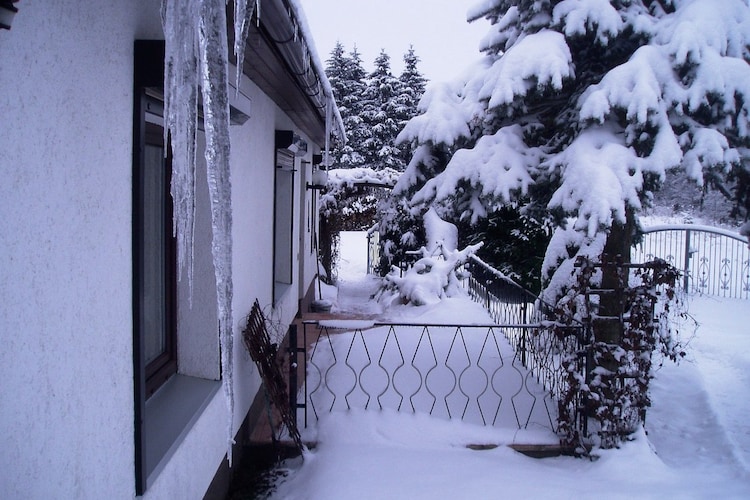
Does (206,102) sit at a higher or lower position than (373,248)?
higher

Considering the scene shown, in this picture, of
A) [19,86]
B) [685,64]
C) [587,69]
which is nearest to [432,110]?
[587,69]

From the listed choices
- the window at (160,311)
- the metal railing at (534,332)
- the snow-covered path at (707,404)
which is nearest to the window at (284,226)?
the metal railing at (534,332)

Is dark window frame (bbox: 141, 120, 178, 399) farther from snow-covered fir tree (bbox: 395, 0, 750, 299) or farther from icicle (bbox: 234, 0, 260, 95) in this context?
snow-covered fir tree (bbox: 395, 0, 750, 299)

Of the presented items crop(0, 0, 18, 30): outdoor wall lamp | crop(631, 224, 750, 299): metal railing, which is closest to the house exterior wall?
crop(0, 0, 18, 30): outdoor wall lamp

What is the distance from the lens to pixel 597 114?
370cm

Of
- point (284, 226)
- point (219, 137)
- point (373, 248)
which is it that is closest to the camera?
point (219, 137)

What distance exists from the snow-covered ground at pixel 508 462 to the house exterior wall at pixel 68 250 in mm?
1472

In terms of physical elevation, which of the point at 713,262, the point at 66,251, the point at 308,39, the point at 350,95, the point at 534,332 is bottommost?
the point at 534,332

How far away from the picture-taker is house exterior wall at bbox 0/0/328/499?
1.15m

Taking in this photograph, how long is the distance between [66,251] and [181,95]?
50 centimetres

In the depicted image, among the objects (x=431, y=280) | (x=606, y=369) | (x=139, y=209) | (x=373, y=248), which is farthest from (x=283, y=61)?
(x=373, y=248)

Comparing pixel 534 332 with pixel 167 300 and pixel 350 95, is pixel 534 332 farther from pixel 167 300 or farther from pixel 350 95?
pixel 350 95

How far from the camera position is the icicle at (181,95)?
4.61 ft

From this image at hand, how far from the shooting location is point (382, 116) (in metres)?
29.7
